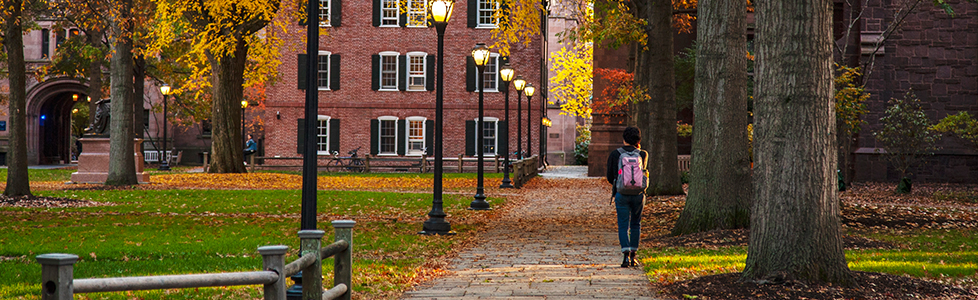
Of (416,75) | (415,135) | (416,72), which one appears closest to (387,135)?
(415,135)

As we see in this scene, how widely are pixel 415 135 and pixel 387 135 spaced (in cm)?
122

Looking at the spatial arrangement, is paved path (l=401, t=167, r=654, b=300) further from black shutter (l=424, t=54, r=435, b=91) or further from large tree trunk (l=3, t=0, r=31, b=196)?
black shutter (l=424, t=54, r=435, b=91)

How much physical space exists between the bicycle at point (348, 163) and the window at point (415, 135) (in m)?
2.26

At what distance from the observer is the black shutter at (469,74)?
37406 mm

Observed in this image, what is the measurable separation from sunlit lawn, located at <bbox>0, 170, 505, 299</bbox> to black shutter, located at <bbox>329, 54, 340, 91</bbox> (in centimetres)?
1919

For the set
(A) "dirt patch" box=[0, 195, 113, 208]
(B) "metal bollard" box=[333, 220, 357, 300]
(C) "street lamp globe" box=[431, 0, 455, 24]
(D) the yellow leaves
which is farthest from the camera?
(D) the yellow leaves

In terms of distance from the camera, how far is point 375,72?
3778 cm

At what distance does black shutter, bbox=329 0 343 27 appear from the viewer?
3753cm

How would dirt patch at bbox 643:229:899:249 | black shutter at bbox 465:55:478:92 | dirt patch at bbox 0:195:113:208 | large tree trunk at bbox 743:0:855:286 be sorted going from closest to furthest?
large tree trunk at bbox 743:0:855:286 < dirt patch at bbox 643:229:899:249 < dirt patch at bbox 0:195:113:208 < black shutter at bbox 465:55:478:92

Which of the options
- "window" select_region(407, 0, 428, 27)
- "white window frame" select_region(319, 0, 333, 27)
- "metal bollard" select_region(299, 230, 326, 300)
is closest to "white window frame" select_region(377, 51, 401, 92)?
"window" select_region(407, 0, 428, 27)

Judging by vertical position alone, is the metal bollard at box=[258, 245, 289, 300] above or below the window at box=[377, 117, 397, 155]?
below

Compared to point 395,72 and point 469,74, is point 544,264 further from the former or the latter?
point 395,72

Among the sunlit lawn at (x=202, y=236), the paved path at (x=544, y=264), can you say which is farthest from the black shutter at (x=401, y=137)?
the paved path at (x=544, y=264)

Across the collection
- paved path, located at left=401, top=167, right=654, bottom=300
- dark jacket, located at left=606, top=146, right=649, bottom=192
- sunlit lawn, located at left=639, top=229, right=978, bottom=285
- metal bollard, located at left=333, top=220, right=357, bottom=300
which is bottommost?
paved path, located at left=401, top=167, right=654, bottom=300
